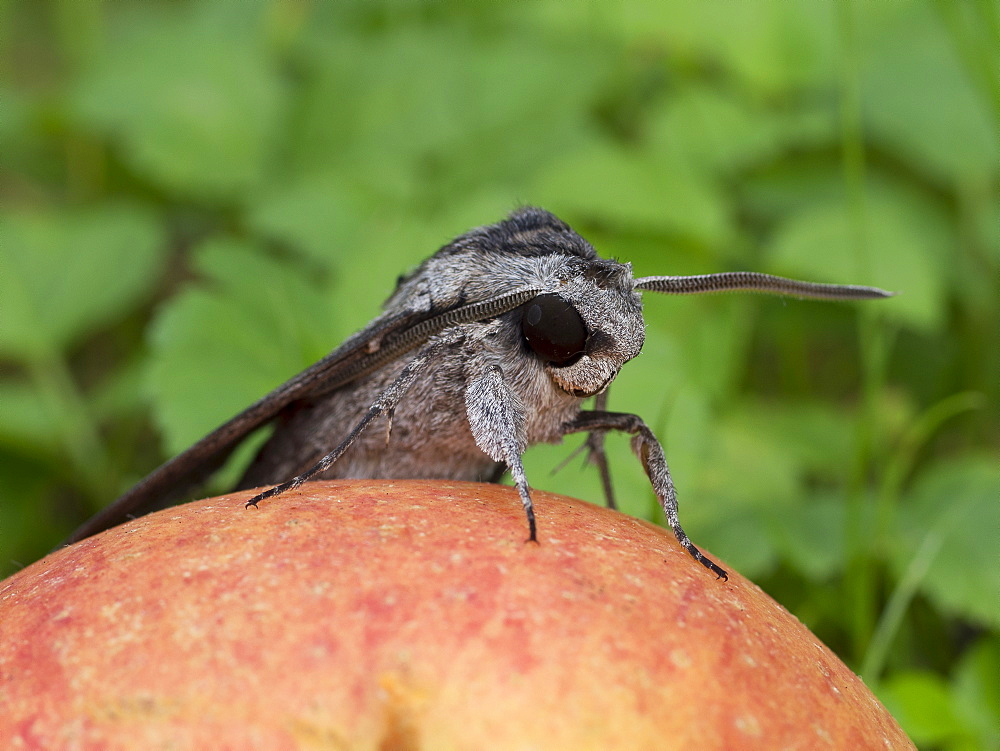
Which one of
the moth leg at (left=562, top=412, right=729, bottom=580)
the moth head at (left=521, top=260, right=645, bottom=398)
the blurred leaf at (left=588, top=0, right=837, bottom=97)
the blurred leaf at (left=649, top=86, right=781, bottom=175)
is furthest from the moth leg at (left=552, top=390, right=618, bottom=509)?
the blurred leaf at (left=588, top=0, right=837, bottom=97)

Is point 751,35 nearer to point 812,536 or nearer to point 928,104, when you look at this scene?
point 928,104

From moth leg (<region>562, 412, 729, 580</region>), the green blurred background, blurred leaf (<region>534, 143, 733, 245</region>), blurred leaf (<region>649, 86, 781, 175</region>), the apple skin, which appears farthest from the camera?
blurred leaf (<region>649, 86, 781, 175</region>)

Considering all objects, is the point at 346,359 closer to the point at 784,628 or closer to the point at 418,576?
the point at 418,576

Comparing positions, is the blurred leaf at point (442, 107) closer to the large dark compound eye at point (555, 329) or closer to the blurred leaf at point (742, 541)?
the blurred leaf at point (742, 541)

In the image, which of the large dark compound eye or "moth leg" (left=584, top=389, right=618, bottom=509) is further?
"moth leg" (left=584, top=389, right=618, bottom=509)

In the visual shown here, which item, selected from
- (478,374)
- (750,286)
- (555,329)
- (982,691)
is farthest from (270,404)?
(982,691)

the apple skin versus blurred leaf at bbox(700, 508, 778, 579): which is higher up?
the apple skin

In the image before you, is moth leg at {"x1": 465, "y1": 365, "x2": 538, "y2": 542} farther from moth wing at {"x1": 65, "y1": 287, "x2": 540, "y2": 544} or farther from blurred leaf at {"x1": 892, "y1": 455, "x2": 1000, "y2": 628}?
blurred leaf at {"x1": 892, "y1": 455, "x2": 1000, "y2": 628}

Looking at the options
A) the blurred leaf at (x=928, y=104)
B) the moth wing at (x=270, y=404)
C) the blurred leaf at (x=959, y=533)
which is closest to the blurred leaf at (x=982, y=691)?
the blurred leaf at (x=959, y=533)
